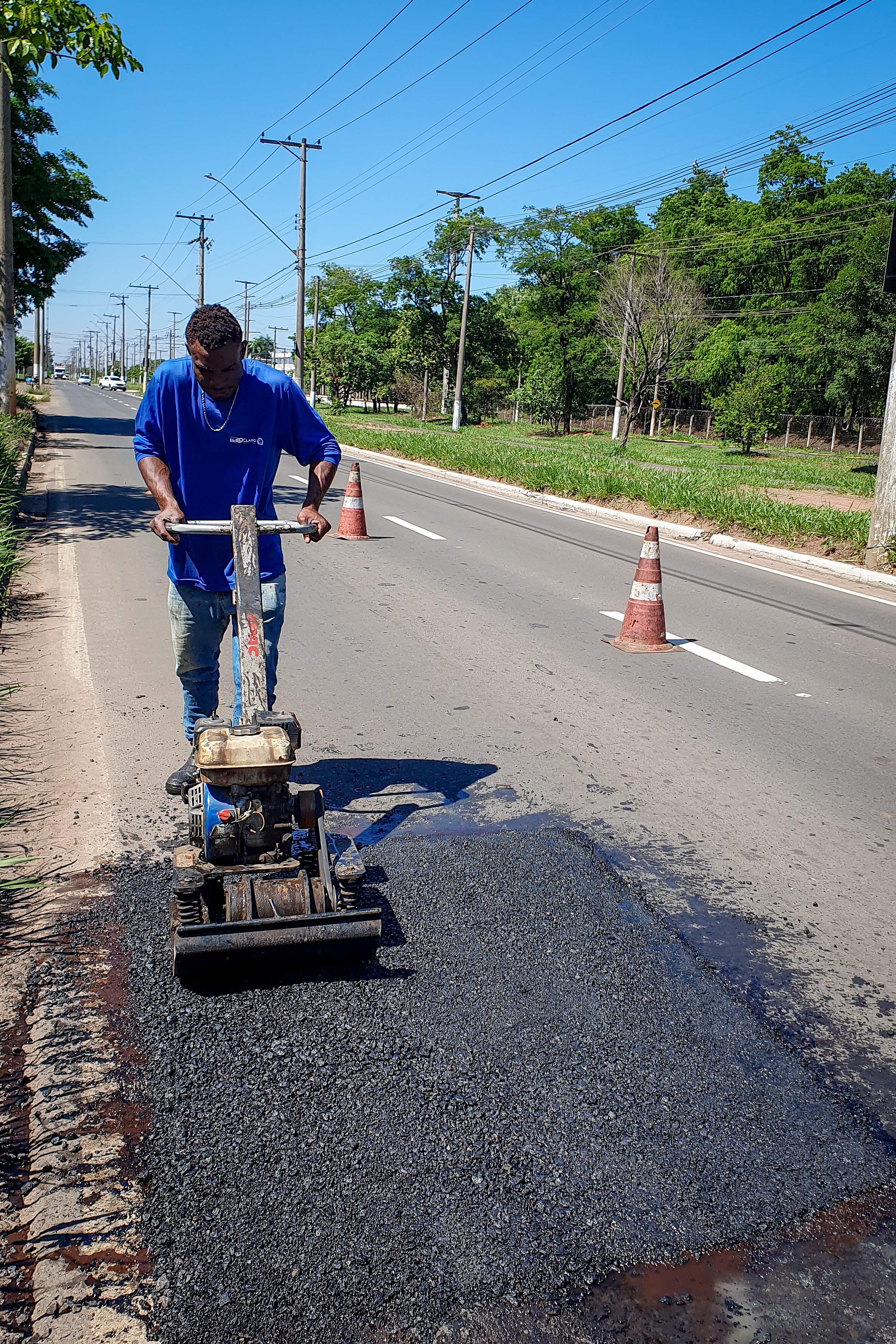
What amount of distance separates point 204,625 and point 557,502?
1676cm

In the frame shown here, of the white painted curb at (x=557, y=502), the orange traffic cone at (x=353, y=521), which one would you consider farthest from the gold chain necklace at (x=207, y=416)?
the white painted curb at (x=557, y=502)

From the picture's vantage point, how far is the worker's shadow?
457 centimetres

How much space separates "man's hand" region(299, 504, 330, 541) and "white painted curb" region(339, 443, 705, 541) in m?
10.3

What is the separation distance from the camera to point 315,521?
396 cm

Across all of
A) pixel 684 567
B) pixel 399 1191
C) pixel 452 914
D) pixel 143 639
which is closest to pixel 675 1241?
pixel 399 1191

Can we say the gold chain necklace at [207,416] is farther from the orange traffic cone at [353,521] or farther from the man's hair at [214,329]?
the orange traffic cone at [353,521]

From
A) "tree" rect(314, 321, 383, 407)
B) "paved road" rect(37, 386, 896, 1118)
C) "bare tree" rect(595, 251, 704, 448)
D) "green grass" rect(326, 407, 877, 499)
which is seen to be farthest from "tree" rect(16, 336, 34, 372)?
"paved road" rect(37, 386, 896, 1118)

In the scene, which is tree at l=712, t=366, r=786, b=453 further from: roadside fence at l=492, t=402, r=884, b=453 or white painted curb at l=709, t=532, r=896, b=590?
white painted curb at l=709, t=532, r=896, b=590

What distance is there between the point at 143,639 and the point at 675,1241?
623cm

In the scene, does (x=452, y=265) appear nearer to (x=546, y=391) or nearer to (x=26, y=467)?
(x=546, y=391)

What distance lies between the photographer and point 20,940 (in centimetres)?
345

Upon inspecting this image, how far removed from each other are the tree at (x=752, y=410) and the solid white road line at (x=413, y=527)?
31.8 meters

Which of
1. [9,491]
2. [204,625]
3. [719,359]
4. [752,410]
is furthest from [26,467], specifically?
[719,359]

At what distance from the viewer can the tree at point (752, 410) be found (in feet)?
144
